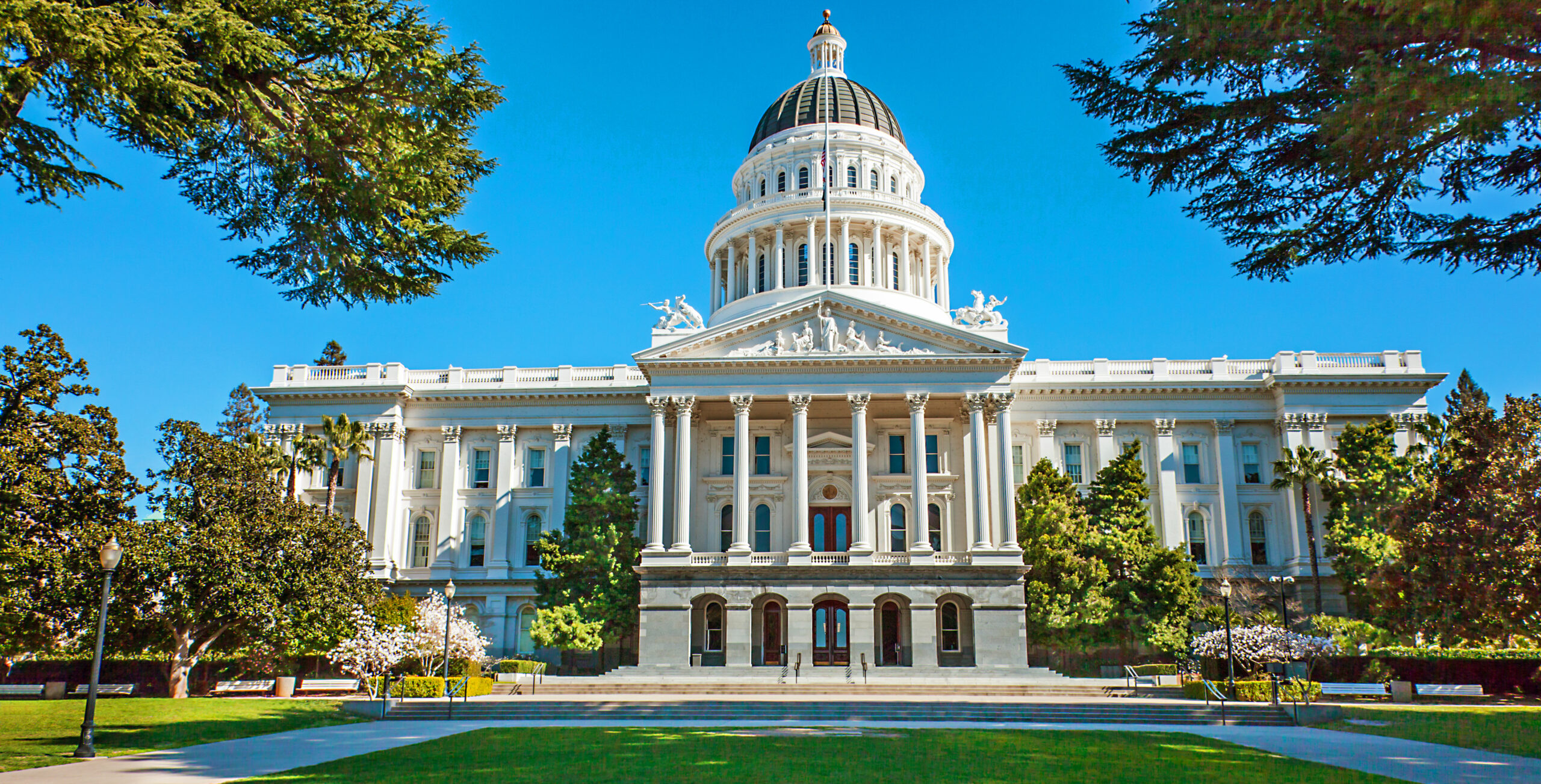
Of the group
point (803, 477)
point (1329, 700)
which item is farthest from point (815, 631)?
point (1329, 700)

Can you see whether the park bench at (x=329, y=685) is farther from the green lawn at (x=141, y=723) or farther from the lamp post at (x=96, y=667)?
the lamp post at (x=96, y=667)

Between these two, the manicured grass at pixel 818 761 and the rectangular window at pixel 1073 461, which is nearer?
the manicured grass at pixel 818 761

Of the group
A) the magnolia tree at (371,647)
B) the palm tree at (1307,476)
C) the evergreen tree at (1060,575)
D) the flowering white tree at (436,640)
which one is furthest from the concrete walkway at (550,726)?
the palm tree at (1307,476)

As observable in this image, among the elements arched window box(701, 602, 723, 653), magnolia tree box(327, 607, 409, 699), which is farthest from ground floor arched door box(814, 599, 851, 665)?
magnolia tree box(327, 607, 409, 699)

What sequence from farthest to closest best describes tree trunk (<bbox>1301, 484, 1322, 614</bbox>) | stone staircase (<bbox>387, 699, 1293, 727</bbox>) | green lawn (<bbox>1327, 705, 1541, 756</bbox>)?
1. tree trunk (<bbox>1301, 484, 1322, 614</bbox>)
2. stone staircase (<bbox>387, 699, 1293, 727</bbox>)
3. green lawn (<bbox>1327, 705, 1541, 756</bbox>)

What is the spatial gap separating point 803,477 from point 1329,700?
2164cm

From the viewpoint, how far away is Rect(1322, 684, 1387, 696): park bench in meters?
36.1

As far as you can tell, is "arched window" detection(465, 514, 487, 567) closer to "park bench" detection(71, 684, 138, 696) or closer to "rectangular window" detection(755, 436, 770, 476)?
"rectangular window" detection(755, 436, 770, 476)

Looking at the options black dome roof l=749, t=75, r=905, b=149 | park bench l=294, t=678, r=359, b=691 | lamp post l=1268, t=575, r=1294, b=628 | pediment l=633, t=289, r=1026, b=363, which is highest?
black dome roof l=749, t=75, r=905, b=149

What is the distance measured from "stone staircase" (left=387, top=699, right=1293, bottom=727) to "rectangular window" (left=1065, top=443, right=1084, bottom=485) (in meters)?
23.8

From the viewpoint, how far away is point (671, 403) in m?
47.9

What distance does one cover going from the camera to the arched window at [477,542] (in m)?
56.2

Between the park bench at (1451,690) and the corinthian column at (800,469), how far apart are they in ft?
75.5

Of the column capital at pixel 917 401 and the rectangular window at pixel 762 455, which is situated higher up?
the column capital at pixel 917 401
